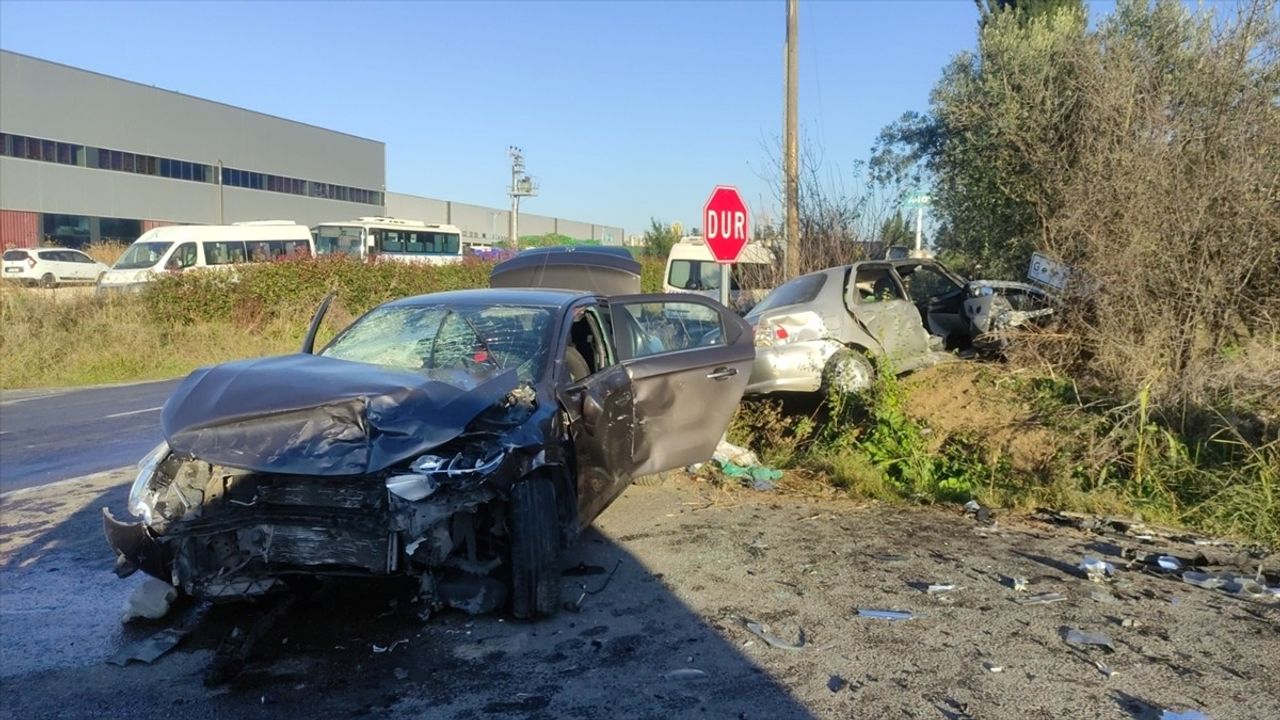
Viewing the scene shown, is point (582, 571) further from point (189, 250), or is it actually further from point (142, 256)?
point (142, 256)

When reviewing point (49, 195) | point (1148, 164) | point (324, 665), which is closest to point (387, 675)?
point (324, 665)

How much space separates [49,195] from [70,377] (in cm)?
3397

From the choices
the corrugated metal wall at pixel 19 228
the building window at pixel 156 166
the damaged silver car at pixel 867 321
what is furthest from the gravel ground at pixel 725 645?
the building window at pixel 156 166

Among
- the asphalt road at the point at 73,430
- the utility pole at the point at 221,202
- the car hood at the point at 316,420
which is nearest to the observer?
the car hood at the point at 316,420

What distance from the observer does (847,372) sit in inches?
341

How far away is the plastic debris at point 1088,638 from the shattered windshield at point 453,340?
9.65ft

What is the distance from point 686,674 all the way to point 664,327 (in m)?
3.15

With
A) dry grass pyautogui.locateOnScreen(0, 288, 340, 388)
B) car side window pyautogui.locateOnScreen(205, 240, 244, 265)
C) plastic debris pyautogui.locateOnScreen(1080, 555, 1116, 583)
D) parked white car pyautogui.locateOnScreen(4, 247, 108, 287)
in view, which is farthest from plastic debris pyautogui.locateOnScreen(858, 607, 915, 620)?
parked white car pyautogui.locateOnScreen(4, 247, 108, 287)

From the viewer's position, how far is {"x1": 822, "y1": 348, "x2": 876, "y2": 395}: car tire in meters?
8.60

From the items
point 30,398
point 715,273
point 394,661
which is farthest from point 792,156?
point 30,398

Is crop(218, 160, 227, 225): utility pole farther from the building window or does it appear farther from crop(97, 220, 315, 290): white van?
crop(97, 220, 315, 290): white van

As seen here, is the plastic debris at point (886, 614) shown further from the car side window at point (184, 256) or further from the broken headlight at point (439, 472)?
the car side window at point (184, 256)

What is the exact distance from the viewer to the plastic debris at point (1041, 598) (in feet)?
15.0

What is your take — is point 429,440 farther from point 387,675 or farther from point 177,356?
point 177,356
